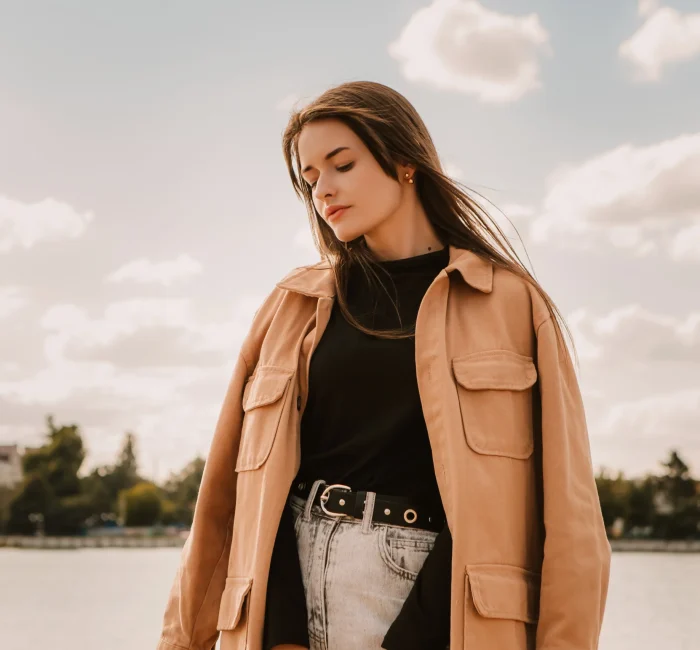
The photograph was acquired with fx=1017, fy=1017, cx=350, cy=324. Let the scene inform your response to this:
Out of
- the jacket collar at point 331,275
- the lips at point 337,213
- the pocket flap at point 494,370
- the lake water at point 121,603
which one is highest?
the lips at point 337,213

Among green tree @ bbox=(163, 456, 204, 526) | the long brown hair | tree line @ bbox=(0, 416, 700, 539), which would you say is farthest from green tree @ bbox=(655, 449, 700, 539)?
the long brown hair

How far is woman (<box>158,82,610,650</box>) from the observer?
2.60 metres

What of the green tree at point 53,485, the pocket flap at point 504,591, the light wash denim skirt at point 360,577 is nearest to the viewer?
the pocket flap at point 504,591

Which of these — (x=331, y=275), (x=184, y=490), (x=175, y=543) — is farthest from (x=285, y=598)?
(x=184, y=490)

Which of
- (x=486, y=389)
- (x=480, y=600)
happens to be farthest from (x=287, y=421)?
(x=480, y=600)

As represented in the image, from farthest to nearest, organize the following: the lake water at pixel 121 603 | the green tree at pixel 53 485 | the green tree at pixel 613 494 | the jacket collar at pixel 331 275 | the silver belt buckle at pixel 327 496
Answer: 1. the green tree at pixel 613 494
2. the green tree at pixel 53 485
3. the lake water at pixel 121 603
4. the jacket collar at pixel 331 275
5. the silver belt buckle at pixel 327 496

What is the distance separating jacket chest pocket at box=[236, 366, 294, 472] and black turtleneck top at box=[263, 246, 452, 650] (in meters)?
0.09

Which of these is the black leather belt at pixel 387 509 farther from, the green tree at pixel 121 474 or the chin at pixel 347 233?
the green tree at pixel 121 474

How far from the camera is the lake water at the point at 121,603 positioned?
28.7 meters

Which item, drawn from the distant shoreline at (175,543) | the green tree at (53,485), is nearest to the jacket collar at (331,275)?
the green tree at (53,485)

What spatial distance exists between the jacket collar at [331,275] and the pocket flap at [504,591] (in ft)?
2.62

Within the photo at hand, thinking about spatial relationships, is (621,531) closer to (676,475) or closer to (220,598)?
(676,475)

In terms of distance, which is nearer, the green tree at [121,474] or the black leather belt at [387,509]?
the black leather belt at [387,509]

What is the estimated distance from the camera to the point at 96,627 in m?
31.9
